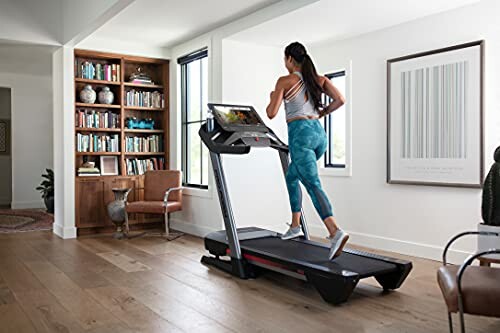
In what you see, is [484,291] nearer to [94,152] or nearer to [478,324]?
[478,324]

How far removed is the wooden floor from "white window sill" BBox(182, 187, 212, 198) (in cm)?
128

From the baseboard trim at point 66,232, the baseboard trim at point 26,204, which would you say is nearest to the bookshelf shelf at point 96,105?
the baseboard trim at point 66,232

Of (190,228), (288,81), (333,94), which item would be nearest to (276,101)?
(288,81)

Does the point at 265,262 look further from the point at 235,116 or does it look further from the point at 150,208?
the point at 150,208

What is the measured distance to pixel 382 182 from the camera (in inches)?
221

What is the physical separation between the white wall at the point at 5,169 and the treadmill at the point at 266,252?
6796 mm

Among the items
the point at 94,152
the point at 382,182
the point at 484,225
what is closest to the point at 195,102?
the point at 94,152

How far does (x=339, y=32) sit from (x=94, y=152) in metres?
3.49

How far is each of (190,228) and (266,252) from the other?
2744mm

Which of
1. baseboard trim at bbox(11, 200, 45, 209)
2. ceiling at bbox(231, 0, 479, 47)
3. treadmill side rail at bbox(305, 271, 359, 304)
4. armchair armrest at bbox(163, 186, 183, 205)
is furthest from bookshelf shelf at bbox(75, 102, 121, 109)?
treadmill side rail at bbox(305, 271, 359, 304)

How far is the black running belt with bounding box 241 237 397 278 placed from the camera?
3.63 m

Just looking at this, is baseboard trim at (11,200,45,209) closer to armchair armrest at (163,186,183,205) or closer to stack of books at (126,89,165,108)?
stack of books at (126,89,165,108)

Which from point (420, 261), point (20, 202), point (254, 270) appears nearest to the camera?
point (254, 270)

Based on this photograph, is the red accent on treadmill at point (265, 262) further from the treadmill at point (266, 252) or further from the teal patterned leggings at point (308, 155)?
the teal patterned leggings at point (308, 155)
